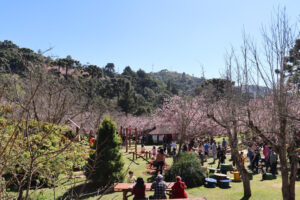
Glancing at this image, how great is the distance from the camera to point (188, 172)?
1086 centimetres

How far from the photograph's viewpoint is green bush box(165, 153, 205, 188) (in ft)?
35.4

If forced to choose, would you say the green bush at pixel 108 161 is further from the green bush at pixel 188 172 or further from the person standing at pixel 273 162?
the person standing at pixel 273 162

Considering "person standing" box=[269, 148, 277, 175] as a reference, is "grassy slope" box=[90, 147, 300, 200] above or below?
below

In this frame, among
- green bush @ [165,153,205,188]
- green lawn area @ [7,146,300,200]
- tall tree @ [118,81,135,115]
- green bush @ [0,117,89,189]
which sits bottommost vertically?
green lawn area @ [7,146,300,200]

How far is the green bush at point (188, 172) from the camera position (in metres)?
10.8

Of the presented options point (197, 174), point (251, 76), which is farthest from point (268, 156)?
point (251, 76)

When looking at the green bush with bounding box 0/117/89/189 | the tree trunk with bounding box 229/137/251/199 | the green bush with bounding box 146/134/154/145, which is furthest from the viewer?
the green bush with bounding box 146/134/154/145

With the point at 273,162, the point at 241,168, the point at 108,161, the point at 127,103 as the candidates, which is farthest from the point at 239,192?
the point at 127,103

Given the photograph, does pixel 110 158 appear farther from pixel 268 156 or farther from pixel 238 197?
pixel 268 156

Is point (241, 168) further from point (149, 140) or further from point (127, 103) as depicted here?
point (127, 103)

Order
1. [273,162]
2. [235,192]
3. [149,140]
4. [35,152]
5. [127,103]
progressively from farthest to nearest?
[127,103]
[149,140]
[273,162]
[235,192]
[35,152]

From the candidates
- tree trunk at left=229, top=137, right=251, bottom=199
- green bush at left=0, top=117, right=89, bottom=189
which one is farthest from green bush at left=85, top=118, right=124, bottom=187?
tree trunk at left=229, top=137, right=251, bottom=199

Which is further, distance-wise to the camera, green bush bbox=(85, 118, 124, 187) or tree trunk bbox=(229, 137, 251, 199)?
green bush bbox=(85, 118, 124, 187)

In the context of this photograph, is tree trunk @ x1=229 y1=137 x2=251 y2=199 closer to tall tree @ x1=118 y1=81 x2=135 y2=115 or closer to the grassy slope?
the grassy slope
